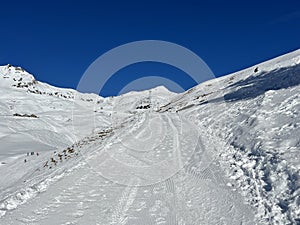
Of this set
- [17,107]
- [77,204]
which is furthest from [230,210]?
[17,107]

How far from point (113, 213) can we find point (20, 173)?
13.7 meters

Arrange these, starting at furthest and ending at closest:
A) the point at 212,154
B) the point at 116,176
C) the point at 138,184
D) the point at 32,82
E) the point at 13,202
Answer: the point at 32,82 < the point at 212,154 < the point at 116,176 < the point at 138,184 < the point at 13,202

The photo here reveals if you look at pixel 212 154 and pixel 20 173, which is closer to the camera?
pixel 212 154

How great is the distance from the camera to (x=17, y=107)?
46938 mm

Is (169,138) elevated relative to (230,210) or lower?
elevated

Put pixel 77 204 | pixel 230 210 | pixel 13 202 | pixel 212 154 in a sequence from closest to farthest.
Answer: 1. pixel 230 210
2. pixel 77 204
3. pixel 13 202
4. pixel 212 154

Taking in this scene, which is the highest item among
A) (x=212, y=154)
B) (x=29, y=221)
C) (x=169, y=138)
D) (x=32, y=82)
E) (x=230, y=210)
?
(x=32, y=82)

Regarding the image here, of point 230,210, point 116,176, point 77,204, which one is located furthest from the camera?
point 116,176

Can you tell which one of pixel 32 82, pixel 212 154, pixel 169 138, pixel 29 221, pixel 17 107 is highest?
pixel 32 82

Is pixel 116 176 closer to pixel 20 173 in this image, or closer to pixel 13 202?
pixel 13 202

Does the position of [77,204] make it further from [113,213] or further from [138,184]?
[138,184]

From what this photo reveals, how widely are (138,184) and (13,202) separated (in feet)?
11.4

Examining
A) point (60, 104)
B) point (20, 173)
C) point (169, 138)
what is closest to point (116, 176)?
point (169, 138)

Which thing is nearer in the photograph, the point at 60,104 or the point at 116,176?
the point at 116,176
